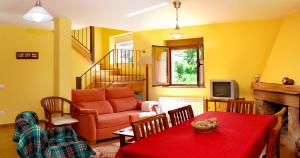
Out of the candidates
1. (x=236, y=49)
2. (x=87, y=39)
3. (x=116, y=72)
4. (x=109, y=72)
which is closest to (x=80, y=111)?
(x=109, y=72)

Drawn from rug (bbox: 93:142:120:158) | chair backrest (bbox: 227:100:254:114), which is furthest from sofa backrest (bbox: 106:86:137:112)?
chair backrest (bbox: 227:100:254:114)

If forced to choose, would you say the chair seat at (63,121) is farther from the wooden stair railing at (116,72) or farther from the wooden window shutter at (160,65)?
the wooden window shutter at (160,65)

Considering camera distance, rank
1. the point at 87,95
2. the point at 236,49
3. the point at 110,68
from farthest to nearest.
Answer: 1. the point at 110,68
2. the point at 236,49
3. the point at 87,95

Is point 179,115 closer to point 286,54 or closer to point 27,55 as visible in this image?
point 286,54

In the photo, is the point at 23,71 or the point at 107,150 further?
the point at 23,71

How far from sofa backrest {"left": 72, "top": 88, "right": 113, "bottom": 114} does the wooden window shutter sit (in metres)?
1.48

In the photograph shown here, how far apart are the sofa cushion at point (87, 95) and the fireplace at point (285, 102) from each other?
3220mm

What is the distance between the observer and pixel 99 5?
4.16m

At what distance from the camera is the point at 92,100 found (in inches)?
206

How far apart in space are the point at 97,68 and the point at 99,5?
389 cm

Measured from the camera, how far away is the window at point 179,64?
20.1 feet

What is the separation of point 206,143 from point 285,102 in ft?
9.71

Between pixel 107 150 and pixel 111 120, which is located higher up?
pixel 111 120

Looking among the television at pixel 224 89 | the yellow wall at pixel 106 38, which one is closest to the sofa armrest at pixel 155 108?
the television at pixel 224 89
